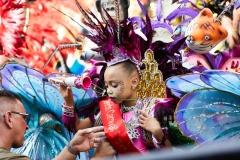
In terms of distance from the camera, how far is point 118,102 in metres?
1.92

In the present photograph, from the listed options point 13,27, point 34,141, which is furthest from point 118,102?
point 13,27

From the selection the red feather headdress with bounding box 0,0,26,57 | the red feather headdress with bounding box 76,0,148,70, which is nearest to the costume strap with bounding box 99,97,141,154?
the red feather headdress with bounding box 76,0,148,70

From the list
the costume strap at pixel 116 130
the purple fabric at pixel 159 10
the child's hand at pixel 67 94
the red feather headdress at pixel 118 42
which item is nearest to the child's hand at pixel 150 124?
the costume strap at pixel 116 130

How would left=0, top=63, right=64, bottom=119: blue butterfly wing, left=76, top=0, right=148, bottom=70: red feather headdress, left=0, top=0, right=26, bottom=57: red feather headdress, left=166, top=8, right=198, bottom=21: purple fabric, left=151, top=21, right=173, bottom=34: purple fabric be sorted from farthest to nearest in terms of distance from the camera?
left=0, top=0, right=26, bottom=57: red feather headdress, left=0, top=63, right=64, bottom=119: blue butterfly wing, left=166, top=8, right=198, bottom=21: purple fabric, left=151, top=21, right=173, bottom=34: purple fabric, left=76, top=0, right=148, bottom=70: red feather headdress

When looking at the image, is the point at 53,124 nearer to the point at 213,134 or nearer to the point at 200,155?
the point at 213,134

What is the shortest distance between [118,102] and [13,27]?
1473 millimetres

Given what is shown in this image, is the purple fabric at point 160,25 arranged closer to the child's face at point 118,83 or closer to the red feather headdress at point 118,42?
the red feather headdress at point 118,42

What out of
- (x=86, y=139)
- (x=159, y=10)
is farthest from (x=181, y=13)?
(x=86, y=139)

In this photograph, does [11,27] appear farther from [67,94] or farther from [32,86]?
[67,94]

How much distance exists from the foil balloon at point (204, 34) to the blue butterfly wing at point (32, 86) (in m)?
0.82

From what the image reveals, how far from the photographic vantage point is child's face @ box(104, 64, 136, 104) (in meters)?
1.88

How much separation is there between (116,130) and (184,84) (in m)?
0.39

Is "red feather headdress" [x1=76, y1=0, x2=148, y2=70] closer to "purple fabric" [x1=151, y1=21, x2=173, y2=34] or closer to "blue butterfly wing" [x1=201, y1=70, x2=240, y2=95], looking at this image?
"purple fabric" [x1=151, y1=21, x2=173, y2=34]

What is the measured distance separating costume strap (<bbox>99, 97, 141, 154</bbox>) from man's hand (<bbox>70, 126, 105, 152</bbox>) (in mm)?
44
